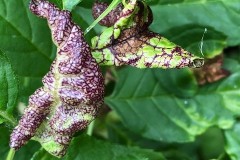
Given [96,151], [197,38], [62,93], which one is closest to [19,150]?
[96,151]

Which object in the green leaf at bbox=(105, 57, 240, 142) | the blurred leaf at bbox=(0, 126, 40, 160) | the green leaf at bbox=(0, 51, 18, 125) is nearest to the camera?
the green leaf at bbox=(0, 51, 18, 125)

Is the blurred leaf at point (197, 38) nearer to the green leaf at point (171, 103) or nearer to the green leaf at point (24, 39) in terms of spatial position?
the green leaf at point (171, 103)

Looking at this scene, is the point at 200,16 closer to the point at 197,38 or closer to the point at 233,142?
the point at 197,38

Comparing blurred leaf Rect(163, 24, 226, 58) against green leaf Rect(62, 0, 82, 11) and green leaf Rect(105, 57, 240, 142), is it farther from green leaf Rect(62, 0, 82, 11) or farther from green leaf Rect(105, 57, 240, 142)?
green leaf Rect(62, 0, 82, 11)

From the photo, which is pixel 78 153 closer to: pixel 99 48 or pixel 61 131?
pixel 61 131

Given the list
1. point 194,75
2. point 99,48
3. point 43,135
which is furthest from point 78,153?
point 194,75

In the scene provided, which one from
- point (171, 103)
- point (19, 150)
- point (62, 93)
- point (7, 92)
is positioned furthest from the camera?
point (171, 103)

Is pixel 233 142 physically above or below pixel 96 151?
below

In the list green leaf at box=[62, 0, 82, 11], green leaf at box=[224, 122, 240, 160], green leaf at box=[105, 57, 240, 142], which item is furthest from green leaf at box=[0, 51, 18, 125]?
green leaf at box=[224, 122, 240, 160]
